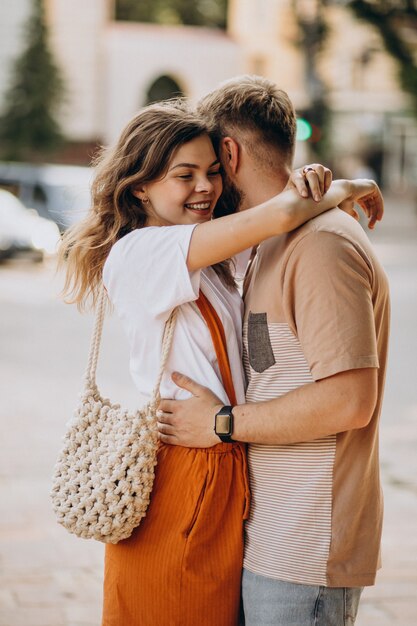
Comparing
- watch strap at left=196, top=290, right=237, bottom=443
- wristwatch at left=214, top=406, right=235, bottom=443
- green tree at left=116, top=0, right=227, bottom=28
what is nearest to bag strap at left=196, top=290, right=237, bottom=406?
watch strap at left=196, top=290, right=237, bottom=443

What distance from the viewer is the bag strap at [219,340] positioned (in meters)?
2.48

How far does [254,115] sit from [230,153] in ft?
0.41

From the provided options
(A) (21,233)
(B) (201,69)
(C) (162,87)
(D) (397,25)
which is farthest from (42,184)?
(C) (162,87)

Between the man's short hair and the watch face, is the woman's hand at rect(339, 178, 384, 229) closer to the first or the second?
the man's short hair

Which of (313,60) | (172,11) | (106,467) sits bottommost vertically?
(106,467)

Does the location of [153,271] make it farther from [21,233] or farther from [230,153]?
[21,233]

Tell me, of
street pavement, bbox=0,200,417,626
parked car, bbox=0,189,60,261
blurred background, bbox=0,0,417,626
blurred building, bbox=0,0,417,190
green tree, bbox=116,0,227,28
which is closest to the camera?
street pavement, bbox=0,200,417,626

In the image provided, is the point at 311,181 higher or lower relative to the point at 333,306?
higher

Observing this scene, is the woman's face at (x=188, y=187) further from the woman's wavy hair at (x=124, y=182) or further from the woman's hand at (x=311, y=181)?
the woman's hand at (x=311, y=181)

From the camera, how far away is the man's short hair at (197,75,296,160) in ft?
8.41

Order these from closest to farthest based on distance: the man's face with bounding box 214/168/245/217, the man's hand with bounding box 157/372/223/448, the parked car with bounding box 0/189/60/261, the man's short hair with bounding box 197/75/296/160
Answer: the man's hand with bounding box 157/372/223/448, the man's short hair with bounding box 197/75/296/160, the man's face with bounding box 214/168/245/217, the parked car with bounding box 0/189/60/261

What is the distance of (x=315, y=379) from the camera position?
2.27 meters

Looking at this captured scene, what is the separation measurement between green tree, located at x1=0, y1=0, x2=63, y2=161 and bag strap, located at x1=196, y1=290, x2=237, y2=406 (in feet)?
121

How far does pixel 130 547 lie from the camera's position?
2512mm
